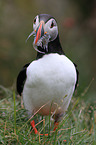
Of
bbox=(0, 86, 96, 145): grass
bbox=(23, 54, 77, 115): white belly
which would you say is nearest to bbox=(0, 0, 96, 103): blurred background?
bbox=(0, 86, 96, 145): grass

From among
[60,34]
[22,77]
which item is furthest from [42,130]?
[60,34]

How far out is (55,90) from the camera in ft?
11.9

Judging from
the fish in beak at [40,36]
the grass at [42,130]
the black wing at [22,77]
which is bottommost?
the grass at [42,130]

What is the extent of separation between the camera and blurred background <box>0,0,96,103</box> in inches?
316

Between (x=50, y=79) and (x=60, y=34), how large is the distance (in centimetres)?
798

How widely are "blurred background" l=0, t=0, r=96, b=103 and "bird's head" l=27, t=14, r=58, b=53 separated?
7.75 ft

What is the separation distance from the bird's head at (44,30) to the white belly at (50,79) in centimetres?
22

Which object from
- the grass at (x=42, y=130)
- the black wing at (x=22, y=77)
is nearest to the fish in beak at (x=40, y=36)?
the black wing at (x=22, y=77)

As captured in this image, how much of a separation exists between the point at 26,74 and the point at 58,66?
491 millimetres

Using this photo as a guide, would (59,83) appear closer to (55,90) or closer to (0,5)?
(55,90)

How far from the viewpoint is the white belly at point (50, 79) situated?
11.6ft

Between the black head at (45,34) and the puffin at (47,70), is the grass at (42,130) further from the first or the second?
the black head at (45,34)

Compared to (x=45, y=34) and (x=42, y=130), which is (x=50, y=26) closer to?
(x=45, y=34)

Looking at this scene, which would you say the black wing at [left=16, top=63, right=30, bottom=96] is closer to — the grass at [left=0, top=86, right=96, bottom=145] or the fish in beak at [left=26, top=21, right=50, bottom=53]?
the grass at [left=0, top=86, right=96, bottom=145]
